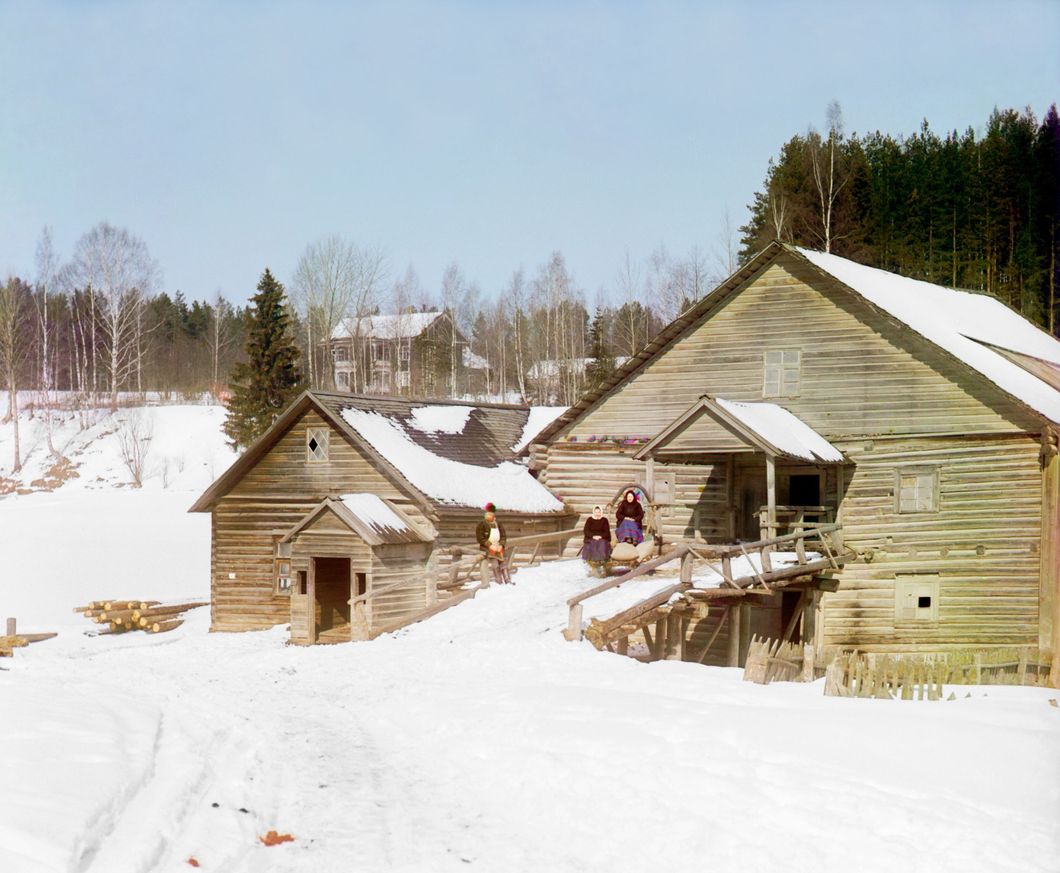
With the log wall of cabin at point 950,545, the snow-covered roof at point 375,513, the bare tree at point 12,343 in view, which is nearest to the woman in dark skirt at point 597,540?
the snow-covered roof at point 375,513

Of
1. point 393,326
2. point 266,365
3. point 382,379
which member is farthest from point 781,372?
point 382,379

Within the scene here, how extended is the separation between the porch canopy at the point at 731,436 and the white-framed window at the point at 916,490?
162 centimetres

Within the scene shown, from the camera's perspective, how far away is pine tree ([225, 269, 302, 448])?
63.5 meters

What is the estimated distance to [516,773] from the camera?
1521 cm

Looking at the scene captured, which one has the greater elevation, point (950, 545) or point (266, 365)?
point (266, 365)

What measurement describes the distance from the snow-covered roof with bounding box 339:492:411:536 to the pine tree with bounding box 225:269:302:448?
97.2 feet

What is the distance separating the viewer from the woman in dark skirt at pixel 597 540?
31.2 m

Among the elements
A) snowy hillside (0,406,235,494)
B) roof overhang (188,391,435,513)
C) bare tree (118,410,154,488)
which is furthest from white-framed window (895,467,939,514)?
bare tree (118,410,154,488)

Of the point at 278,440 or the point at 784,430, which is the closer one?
the point at 784,430

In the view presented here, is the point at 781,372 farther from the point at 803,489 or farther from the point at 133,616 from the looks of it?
the point at 133,616

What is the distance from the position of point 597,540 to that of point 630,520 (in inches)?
57.8

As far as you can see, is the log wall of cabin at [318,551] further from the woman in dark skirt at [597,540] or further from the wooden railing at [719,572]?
the wooden railing at [719,572]

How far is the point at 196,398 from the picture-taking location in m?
93.7

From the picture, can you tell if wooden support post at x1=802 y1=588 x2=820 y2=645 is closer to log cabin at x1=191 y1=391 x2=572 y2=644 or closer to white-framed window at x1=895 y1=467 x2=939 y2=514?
white-framed window at x1=895 y1=467 x2=939 y2=514
